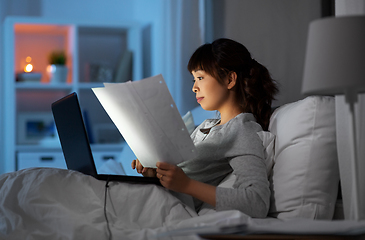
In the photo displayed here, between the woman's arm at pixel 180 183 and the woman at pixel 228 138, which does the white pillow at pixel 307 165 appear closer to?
the woman at pixel 228 138

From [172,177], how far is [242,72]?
52 cm

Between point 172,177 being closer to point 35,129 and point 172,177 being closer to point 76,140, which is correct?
point 76,140

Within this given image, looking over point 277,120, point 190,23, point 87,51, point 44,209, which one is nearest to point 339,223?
point 277,120

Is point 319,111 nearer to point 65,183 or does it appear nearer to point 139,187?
point 139,187

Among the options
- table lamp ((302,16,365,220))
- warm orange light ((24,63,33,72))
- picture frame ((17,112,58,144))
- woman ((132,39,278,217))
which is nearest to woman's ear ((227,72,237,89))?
woman ((132,39,278,217))

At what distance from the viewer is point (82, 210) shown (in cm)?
98

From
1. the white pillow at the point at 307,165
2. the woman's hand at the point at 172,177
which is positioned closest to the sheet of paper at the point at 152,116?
the woman's hand at the point at 172,177

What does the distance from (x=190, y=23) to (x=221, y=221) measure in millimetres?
1969

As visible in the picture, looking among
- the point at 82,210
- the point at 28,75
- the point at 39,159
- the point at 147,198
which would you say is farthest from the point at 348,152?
the point at 28,75

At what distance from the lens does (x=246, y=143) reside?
44.1 inches

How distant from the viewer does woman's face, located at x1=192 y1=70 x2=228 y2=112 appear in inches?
52.4

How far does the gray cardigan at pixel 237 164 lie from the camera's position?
100cm

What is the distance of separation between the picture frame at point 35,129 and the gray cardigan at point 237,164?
7.50 feet

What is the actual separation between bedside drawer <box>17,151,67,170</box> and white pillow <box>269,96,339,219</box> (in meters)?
2.35
